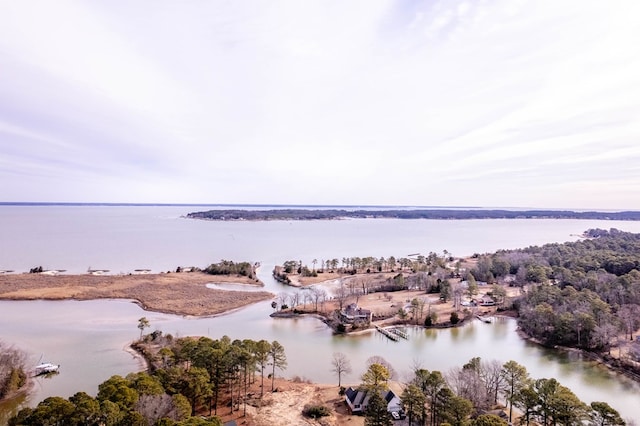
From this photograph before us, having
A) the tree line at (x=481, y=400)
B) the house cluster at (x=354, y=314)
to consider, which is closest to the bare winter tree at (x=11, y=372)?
the tree line at (x=481, y=400)

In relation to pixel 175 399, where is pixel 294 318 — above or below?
below

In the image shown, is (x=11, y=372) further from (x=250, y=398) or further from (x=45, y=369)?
(x=250, y=398)

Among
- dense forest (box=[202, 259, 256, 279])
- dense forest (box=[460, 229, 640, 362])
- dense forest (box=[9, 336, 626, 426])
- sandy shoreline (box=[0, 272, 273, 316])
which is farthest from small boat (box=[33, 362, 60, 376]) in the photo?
dense forest (box=[460, 229, 640, 362])

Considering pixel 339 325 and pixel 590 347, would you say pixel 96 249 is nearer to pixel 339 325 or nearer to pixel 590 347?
pixel 339 325

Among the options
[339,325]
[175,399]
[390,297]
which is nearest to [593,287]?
[390,297]

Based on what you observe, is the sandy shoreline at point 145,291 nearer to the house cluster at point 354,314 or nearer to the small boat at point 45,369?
the house cluster at point 354,314

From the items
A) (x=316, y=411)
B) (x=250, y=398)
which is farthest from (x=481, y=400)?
(x=250, y=398)

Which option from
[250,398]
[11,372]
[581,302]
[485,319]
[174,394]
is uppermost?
[581,302]
